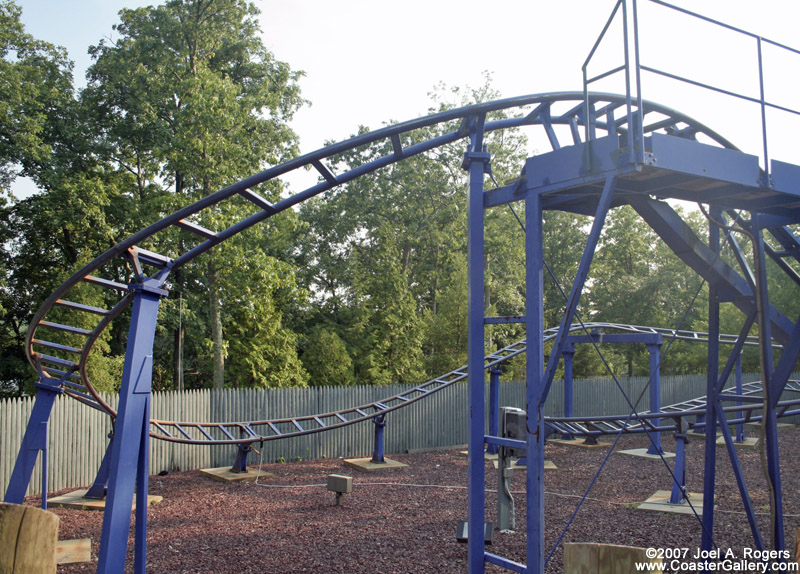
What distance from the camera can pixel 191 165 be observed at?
712 inches

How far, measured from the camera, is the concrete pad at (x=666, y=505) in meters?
8.73

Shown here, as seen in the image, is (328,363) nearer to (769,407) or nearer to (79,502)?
(79,502)

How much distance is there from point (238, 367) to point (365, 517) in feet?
42.1

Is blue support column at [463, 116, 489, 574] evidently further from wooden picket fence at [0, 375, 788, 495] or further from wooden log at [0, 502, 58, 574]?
wooden picket fence at [0, 375, 788, 495]

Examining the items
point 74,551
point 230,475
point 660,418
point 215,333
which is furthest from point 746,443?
point 74,551

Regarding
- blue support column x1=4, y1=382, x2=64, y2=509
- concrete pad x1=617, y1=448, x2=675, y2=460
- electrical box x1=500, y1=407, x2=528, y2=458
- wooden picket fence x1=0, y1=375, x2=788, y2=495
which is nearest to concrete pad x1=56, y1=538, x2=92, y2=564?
blue support column x1=4, y1=382, x2=64, y2=509

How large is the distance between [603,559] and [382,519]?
6.54 m

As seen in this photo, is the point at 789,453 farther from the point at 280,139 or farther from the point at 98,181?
the point at 98,181

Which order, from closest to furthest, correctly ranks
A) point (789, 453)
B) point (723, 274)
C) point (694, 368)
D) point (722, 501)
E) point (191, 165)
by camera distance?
point (723, 274) → point (722, 501) → point (789, 453) → point (191, 165) → point (694, 368)

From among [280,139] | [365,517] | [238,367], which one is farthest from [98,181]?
[365,517]

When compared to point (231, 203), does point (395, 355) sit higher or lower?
lower

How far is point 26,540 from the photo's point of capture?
6.29ft

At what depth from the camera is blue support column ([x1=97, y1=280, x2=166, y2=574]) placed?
200 inches

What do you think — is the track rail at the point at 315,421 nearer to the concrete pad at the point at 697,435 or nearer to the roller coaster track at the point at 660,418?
the roller coaster track at the point at 660,418
